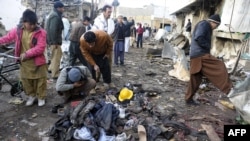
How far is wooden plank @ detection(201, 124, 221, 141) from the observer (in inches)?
139

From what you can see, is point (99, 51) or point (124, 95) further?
point (99, 51)

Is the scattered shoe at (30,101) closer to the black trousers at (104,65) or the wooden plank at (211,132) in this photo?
the black trousers at (104,65)

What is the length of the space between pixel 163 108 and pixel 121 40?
14.0 feet

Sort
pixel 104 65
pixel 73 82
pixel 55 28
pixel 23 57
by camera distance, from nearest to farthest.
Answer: pixel 23 57 < pixel 73 82 < pixel 104 65 < pixel 55 28

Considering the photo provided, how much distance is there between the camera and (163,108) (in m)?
4.77

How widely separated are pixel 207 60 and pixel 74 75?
238cm

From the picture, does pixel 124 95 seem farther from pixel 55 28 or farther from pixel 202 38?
pixel 55 28

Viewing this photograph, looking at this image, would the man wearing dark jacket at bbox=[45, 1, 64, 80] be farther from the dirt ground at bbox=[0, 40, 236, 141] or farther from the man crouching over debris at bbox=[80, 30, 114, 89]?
the man crouching over debris at bbox=[80, 30, 114, 89]

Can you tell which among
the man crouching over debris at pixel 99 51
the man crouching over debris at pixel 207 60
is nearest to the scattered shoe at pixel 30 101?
the man crouching over debris at pixel 99 51

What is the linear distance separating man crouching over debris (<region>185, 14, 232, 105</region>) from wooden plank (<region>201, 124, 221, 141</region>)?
84cm

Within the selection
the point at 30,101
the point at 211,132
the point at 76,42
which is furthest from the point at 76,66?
the point at 211,132

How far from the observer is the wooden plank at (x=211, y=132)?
A: 11.6 feet

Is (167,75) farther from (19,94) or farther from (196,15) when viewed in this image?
(196,15)

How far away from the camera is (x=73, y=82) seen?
14.2 feet
